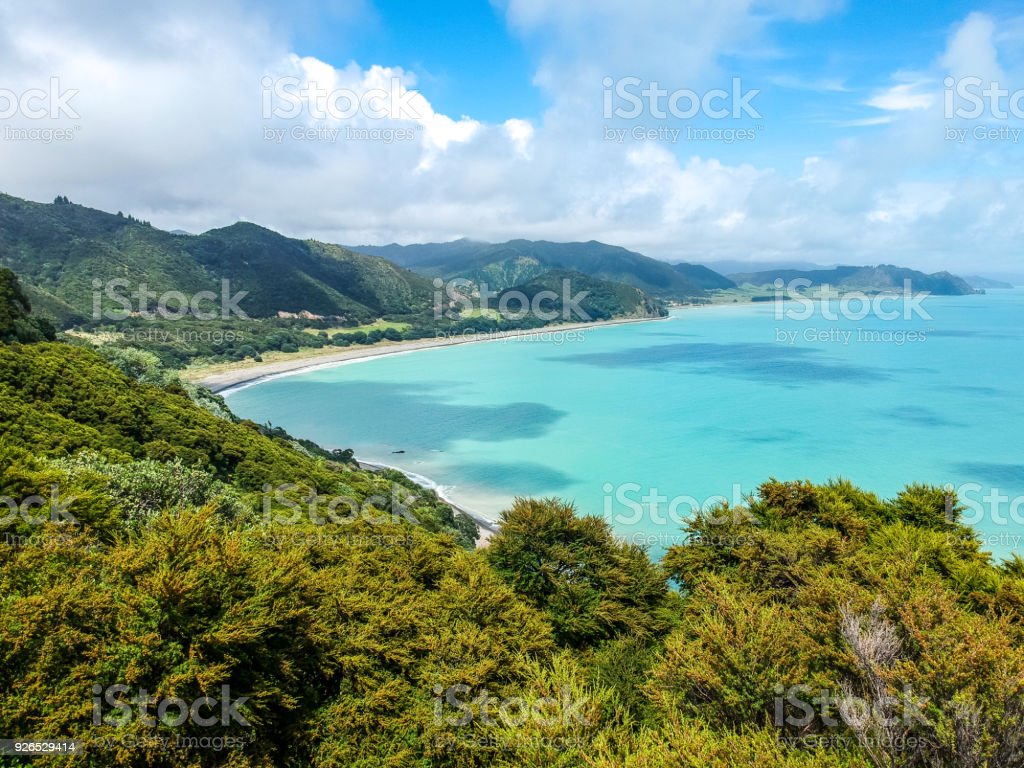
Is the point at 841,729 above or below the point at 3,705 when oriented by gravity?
below

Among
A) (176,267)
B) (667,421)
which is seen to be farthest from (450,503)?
(176,267)

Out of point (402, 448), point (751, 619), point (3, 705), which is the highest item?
point (3, 705)

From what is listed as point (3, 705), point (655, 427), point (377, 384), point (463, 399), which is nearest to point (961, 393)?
point (655, 427)

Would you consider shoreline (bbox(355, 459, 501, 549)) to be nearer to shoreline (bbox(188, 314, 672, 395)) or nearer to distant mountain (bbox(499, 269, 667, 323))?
shoreline (bbox(188, 314, 672, 395))

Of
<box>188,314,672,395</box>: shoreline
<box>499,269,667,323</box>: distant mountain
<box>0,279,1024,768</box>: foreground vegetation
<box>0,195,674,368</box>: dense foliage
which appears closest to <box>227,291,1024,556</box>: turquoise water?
<box>188,314,672,395</box>: shoreline

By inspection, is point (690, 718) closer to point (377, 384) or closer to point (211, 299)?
point (377, 384)

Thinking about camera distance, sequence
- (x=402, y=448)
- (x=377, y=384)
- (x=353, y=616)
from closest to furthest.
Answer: (x=353, y=616), (x=402, y=448), (x=377, y=384)

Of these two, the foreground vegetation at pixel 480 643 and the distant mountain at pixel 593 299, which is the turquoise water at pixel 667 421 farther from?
the distant mountain at pixel 593 299
